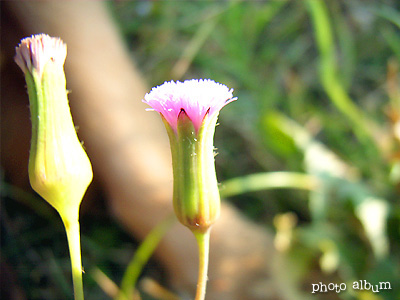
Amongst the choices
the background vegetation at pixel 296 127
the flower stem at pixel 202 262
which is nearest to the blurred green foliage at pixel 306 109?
the background vegetation at pixel 296 127

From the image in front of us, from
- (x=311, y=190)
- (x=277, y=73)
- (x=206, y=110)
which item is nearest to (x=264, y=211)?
(x=311, y=190)

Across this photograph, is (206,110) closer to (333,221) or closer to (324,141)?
(333,221)

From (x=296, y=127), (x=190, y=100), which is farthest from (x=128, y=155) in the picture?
(x=190, y=100)

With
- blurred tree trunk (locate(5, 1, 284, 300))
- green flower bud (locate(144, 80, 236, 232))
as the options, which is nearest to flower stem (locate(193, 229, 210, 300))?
green flower bud (locate(144, 80, 236, 232))

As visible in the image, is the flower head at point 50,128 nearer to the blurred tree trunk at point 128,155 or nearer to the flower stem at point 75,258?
the flower stem at point 75,258

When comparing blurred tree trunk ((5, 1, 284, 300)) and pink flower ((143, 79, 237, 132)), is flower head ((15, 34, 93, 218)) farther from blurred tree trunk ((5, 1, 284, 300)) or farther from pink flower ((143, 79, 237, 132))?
blurred tree trunk ((5, 1, 284, 300))

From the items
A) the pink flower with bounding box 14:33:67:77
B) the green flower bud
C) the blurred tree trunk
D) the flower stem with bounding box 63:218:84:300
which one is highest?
the blurred tree trunk
